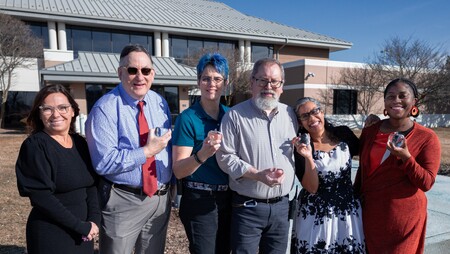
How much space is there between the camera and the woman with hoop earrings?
2.16 m

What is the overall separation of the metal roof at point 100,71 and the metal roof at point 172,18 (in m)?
4.23

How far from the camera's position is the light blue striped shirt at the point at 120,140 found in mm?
2133

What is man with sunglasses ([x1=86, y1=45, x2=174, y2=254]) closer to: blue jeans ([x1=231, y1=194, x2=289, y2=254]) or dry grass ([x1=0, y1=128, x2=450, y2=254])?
blue jeans ([x1=231, y1=194, x2=289, y2=254])

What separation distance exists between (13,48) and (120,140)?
67.6 ft

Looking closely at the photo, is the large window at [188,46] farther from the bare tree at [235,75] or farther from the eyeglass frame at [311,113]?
the eyeglass frame at [311,113]

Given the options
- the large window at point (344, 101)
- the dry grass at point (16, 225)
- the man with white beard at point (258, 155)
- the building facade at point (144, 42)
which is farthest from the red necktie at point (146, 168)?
the large window at point (344, 101)

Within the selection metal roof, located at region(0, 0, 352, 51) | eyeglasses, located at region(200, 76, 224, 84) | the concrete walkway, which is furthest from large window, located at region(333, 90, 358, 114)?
eyeglasses, located at region(200, 76, 224, 84)

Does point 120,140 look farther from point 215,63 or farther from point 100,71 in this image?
point 100,71

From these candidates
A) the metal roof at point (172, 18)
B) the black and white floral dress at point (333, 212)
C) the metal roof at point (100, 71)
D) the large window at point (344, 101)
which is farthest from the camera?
the large window at point (344, 101)

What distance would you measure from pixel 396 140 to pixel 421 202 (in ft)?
1.88

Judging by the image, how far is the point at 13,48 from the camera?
18297mm

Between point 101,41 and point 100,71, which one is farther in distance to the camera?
point 101,41

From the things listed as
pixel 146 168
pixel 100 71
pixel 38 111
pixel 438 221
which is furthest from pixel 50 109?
pixel 100 71

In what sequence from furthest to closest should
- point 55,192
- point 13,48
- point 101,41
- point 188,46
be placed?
point 188,46
point 101,41
point 13,48
point 55,192
